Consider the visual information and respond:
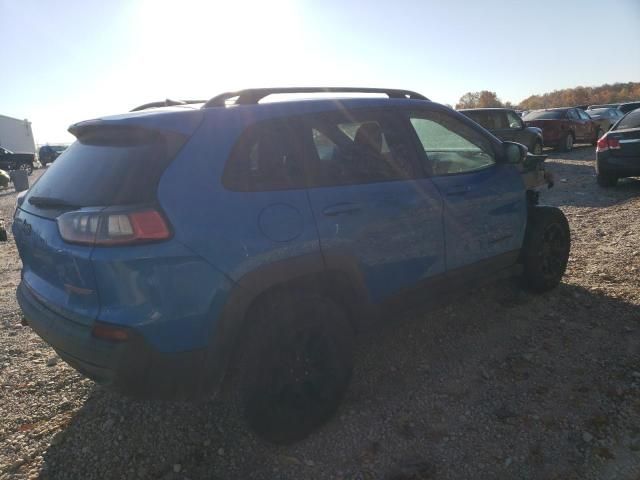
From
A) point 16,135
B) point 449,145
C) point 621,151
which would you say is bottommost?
point 621,151

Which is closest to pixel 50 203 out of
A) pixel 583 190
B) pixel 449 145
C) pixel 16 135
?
pixel 449 145

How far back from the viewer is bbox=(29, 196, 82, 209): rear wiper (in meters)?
2.15

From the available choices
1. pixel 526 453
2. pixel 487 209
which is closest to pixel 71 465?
pixel 526 453

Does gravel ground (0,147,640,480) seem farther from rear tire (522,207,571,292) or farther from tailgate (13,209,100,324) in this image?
tailgate (13,209,100,324)

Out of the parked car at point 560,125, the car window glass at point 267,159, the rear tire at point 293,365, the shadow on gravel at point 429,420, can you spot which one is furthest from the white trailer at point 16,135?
the rear tire at point 293,365

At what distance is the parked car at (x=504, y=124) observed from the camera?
1284 centimetres

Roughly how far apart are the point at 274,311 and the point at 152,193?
2.60 ft

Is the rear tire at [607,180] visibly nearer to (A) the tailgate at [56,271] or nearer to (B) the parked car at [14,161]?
(A) the tailgate at [56,271]

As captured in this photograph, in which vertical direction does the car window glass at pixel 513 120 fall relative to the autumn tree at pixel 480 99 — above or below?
below

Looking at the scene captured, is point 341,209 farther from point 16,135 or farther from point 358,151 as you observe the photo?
point 16,135

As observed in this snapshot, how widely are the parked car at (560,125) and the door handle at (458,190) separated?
14.9 metres

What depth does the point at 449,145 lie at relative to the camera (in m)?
3.57

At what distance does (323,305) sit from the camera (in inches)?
95.2

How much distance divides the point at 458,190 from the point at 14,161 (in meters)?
32.0
